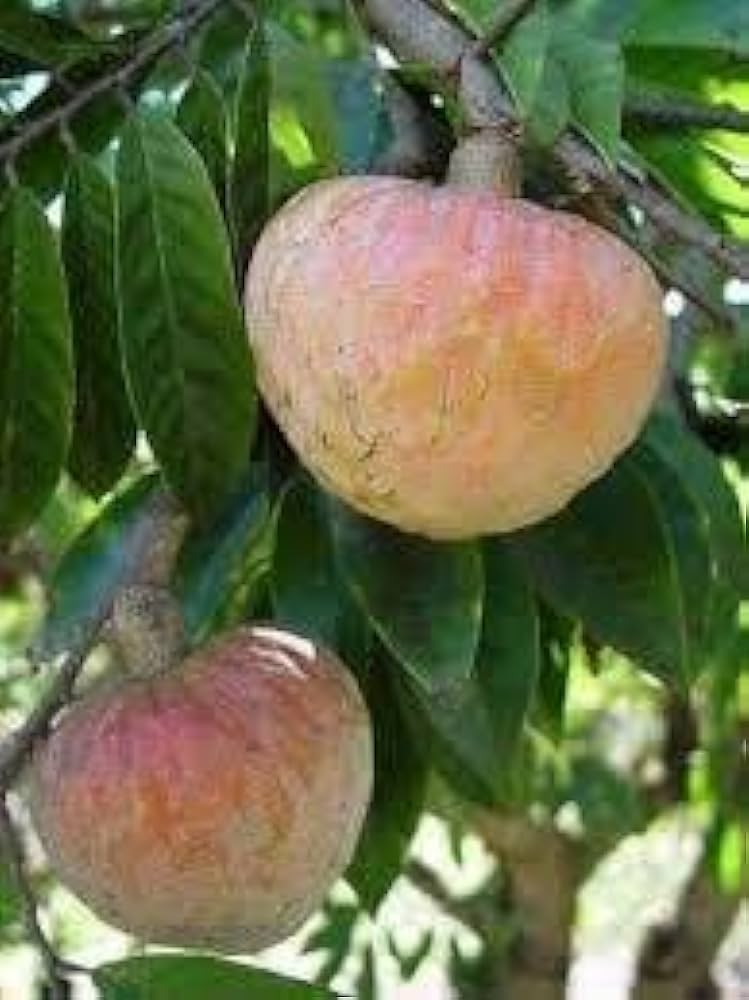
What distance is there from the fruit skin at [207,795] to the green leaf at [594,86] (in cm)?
34

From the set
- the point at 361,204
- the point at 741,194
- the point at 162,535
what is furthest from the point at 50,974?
the point at 741,194

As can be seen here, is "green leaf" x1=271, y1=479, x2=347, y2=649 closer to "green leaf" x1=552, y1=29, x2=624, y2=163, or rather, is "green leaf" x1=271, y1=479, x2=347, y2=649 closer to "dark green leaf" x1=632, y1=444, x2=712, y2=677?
"dark green leaf" x1=632, y1=444, x2=712, y2=677

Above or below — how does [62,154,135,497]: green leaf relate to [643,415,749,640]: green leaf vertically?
above

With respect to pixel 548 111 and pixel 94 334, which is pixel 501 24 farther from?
pixel 94 334

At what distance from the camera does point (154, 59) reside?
Result: 4.84 ft

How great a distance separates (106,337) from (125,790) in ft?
1.04

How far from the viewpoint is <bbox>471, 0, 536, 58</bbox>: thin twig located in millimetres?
1189

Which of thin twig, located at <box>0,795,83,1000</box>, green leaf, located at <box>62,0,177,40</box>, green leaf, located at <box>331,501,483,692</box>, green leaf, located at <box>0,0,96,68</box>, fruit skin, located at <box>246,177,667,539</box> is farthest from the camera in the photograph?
green leaf, located at <box>62,0,177,40</box>

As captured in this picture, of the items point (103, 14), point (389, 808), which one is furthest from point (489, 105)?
point (103, 14)

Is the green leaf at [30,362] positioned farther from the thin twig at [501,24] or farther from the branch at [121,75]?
the thin twig at [501,24]

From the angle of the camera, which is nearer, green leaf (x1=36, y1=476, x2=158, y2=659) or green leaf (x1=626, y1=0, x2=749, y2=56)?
green leaf (x1=626, y1=0, x2=749, y2=56)

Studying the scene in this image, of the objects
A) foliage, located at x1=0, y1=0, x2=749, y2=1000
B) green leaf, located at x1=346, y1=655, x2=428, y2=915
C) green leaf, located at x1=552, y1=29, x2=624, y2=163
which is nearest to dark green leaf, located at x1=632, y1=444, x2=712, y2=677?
foliage, located at x1=0, y1=0, x2=749, y2=1000

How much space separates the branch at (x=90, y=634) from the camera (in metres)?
1.33

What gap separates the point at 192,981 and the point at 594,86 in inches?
18.6
